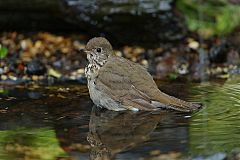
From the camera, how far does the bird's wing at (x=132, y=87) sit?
7.11 m

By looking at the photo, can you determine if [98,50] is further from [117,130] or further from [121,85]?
[117,130]

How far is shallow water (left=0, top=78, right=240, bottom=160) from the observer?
220 inches

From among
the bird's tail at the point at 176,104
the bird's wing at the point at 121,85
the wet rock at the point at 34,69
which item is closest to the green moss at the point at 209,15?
the wet rock at the point at 34,69

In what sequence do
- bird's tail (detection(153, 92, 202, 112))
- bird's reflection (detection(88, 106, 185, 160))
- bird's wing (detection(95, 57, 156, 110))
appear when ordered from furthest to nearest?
1. bird's wing (detection(95, 57, 156, 110))
2. bird's tail (detection(153, 92, 202, 112))
3. bird's reflection (detection(88, 106, 185, 160))

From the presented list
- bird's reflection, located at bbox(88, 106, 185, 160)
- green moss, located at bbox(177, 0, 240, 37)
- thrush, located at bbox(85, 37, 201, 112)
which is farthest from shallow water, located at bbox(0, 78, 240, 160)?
green moss, located at bbox(177, 0, 240, 37)

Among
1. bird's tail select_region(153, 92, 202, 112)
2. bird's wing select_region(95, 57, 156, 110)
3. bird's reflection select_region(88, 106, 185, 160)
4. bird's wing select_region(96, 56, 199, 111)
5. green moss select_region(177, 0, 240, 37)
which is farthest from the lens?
green moss select_region(177, 0, 240, 37)

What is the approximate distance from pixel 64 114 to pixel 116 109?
0.62 m

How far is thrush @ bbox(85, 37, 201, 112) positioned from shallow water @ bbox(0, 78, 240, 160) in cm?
11

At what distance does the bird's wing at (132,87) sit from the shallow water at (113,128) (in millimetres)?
130

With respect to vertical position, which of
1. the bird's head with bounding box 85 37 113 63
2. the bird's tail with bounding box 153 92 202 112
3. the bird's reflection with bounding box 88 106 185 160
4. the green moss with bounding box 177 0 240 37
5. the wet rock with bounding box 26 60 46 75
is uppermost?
the green moss with bounding box 177 0 240 37

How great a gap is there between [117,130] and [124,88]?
3.54ft

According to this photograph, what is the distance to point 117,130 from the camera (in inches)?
250

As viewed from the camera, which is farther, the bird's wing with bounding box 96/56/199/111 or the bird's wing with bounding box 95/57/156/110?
the bird's wing with bounding box 95/57/156/110

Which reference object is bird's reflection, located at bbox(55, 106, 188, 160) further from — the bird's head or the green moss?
the green moss
